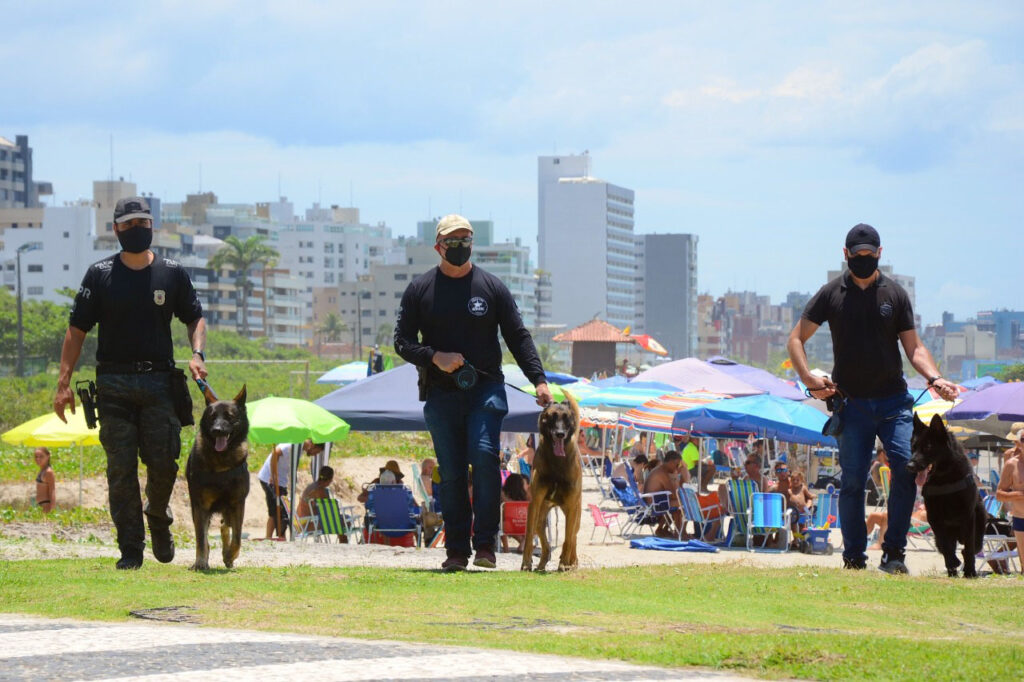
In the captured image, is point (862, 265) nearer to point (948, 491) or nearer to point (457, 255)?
point (948, 491)

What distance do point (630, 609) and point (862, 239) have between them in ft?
11.5

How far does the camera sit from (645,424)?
76.7 ft

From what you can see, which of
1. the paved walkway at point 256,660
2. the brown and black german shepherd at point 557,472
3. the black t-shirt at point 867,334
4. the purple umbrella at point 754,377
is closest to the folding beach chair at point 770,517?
the black t-shirt at point 867,334

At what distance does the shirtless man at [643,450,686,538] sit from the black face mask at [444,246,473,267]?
12.1m

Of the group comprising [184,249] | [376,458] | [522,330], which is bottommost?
[376,458]

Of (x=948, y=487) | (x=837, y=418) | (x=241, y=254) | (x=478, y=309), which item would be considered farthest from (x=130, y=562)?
(x=241, y=254)

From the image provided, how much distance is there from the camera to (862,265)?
31.0 ft

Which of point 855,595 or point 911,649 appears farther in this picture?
point 855,595

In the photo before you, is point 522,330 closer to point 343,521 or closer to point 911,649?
point 911,649

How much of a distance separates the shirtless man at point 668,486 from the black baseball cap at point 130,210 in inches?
503

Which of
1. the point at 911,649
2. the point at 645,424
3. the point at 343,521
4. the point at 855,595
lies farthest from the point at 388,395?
the point at 911,649

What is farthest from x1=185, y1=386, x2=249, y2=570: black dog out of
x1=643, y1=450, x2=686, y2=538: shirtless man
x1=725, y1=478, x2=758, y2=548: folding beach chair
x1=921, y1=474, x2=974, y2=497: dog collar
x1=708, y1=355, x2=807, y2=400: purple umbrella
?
x1=708, y1=355, x2=807, y2=400: purple umbrella

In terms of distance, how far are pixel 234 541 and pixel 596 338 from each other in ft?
246

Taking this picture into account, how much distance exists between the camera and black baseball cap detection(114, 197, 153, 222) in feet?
28.8
